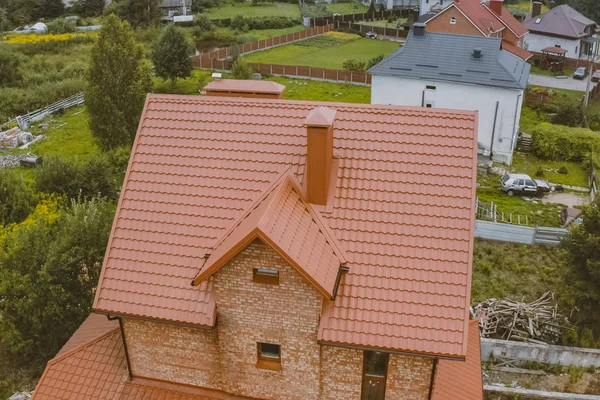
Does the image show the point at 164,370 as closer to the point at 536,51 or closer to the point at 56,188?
the point at 56,188

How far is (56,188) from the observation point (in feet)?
96.1

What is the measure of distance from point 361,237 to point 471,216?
2639 millimetres

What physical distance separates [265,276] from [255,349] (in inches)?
88.2

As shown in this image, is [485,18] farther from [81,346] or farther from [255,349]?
[81,346]

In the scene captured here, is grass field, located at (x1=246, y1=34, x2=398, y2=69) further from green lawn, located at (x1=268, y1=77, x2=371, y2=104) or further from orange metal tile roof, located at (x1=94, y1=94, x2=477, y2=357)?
orange metal tile roof, located at (x1=94, y1=94, x2=477, y2=357)

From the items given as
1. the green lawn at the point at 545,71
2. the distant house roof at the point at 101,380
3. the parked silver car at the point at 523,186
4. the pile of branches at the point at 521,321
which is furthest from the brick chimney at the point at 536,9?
the distant house roof at the point at 101,380

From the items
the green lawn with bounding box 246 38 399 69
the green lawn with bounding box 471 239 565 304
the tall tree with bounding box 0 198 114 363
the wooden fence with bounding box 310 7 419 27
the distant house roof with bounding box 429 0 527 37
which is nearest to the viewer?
the tall tree with bounding box 0 198 114 363

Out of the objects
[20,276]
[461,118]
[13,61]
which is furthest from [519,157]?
[13,61]

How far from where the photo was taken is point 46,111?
46438 millimetres

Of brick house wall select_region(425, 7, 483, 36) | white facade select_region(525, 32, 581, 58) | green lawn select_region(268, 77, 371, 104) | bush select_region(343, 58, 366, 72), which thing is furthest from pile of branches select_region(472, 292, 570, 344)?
white facade select_region(525, 32, 581, 58)

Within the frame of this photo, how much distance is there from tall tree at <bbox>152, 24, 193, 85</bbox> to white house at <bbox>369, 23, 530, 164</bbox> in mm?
19355

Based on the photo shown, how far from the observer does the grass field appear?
209ft

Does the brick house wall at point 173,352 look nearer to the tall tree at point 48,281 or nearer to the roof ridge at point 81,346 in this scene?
the roof ridge at point 81,346

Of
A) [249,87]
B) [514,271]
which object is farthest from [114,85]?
[514,271]
